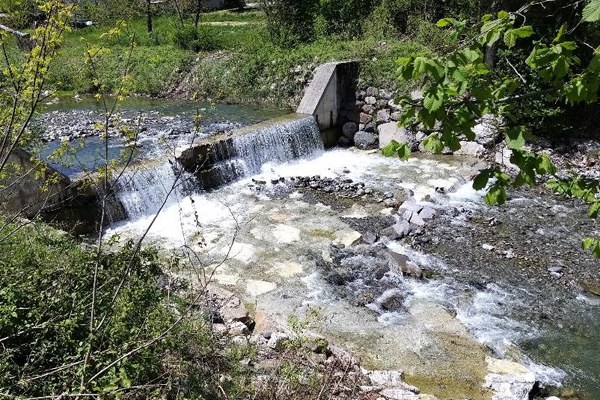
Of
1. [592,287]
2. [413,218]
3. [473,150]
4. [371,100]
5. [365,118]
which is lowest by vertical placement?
[592,287]

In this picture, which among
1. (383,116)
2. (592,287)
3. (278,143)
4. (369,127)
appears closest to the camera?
(592,287)

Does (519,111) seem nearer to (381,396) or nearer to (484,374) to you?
(381,396)

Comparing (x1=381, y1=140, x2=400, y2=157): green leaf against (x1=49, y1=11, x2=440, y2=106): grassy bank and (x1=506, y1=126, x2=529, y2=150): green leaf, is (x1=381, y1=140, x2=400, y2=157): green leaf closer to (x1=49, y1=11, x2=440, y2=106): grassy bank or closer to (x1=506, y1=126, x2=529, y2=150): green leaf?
(x1=506, y1=126, x2=529, y2=150): green leaf

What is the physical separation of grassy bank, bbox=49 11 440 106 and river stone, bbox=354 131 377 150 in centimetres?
171

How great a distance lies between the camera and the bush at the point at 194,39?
19797 millimetres

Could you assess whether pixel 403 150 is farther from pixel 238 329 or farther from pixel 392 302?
pixel 392 302

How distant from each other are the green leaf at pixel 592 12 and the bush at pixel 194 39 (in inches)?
758

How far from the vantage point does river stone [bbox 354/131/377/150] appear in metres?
13.2

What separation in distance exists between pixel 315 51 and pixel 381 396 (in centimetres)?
1376

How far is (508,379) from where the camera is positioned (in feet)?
15.6

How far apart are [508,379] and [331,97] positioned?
10255 mm

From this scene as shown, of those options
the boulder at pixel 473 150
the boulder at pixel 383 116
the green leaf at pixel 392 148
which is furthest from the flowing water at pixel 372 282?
the boulder at pixel 383 116

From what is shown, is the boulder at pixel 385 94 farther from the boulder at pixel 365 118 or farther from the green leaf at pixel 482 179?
the green leaf at pixel 482 179

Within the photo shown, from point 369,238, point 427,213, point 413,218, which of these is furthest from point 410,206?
point 369,238
